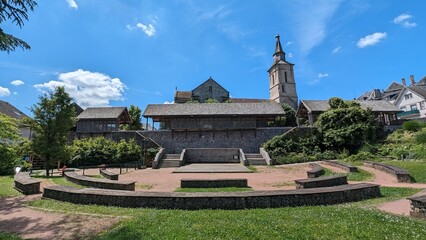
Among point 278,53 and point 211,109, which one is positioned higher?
point 278,53

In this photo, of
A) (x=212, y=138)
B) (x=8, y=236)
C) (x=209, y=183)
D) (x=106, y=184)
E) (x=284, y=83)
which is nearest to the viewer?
(x=8, y=236)

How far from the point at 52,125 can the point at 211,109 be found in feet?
64.0

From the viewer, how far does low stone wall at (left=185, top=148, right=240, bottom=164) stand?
27797 mm

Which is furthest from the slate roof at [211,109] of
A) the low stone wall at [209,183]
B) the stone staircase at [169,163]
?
the low stone wall at [209,183]

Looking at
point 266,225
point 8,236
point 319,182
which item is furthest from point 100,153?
point 266,225

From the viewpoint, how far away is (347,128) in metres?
24.8

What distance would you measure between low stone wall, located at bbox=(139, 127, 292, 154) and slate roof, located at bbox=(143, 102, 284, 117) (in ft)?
7.95

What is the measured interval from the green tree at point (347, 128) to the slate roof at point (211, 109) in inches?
255

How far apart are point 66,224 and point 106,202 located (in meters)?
1.76

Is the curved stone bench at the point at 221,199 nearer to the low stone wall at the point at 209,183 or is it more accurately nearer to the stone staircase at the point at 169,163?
the low stone wall at the point at 209,183

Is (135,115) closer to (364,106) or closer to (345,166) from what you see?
(345,166)

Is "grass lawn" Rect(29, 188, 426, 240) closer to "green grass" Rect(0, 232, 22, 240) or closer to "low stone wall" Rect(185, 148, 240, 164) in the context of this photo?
"green grass" Rect(0, 232, 22, 240)

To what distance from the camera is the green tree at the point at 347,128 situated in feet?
79.6

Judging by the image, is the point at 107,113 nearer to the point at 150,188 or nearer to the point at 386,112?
the point at 150,188
